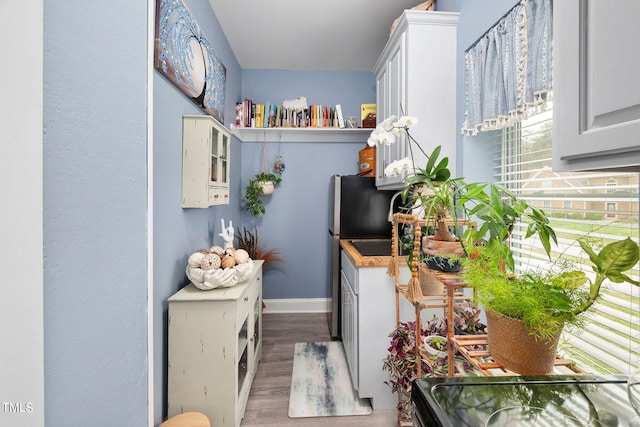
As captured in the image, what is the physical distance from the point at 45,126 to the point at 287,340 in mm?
2664

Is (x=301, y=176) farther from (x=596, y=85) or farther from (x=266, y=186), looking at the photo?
(x=596, y=85)

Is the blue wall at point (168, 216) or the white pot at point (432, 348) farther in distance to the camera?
the blue wall at point (168, 216)

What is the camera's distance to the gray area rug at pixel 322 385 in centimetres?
194

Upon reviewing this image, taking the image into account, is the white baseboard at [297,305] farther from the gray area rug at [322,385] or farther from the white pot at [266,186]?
the white pot at [266,186]

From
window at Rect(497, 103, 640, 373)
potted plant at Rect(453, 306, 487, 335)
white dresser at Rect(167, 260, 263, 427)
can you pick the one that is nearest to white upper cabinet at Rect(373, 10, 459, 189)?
window at Rect(497, 103, 640, 373)

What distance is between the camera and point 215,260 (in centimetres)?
175

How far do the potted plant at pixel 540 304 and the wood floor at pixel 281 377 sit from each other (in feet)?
4.39

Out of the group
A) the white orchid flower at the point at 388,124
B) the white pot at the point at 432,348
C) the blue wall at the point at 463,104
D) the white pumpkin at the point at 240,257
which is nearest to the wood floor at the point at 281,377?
the white pot at the point at 432,348

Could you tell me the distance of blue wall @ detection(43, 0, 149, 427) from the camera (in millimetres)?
646

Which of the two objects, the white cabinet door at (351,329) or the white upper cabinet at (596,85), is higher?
the white upper cabinet at (596,85)

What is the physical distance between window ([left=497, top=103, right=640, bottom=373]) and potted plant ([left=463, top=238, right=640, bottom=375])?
0.06m

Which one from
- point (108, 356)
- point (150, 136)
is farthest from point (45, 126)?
point (108, 356)

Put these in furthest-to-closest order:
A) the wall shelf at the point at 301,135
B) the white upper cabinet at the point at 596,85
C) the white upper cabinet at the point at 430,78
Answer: the wall shelf at the point at 301,135
the white upper cabinet at the point at 430,78
the white upper cabinet at the point at 596,85
